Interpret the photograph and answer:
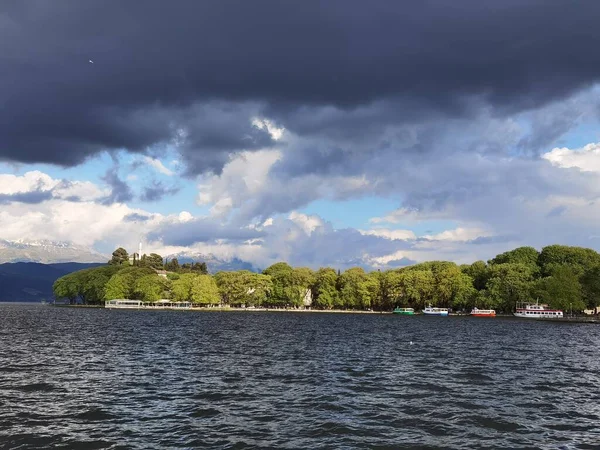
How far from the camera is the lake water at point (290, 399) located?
28.1m

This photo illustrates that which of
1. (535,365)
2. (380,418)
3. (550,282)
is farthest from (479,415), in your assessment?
(550,282)

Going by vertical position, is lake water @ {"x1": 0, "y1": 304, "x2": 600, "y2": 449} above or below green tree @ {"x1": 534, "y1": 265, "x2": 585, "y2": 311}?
below

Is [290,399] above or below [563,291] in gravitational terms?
below

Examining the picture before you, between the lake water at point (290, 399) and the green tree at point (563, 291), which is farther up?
the green tree at point (563, 291)

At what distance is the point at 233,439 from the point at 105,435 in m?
6.78

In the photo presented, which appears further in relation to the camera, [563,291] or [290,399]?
[563,291]

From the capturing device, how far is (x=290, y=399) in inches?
1476

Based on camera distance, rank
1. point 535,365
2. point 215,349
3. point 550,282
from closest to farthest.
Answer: point 535,365 < point 215,349 < point 550,282

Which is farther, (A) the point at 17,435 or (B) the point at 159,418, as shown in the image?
(B) the point at 159,418

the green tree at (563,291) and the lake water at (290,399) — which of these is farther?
the green tree at (563,291)

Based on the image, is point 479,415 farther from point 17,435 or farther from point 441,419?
point 17,435

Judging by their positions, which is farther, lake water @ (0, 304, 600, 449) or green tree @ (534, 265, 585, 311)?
green tree @ (534, 265, 585, 311)

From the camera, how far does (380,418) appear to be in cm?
3250

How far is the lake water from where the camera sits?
28078 mm
